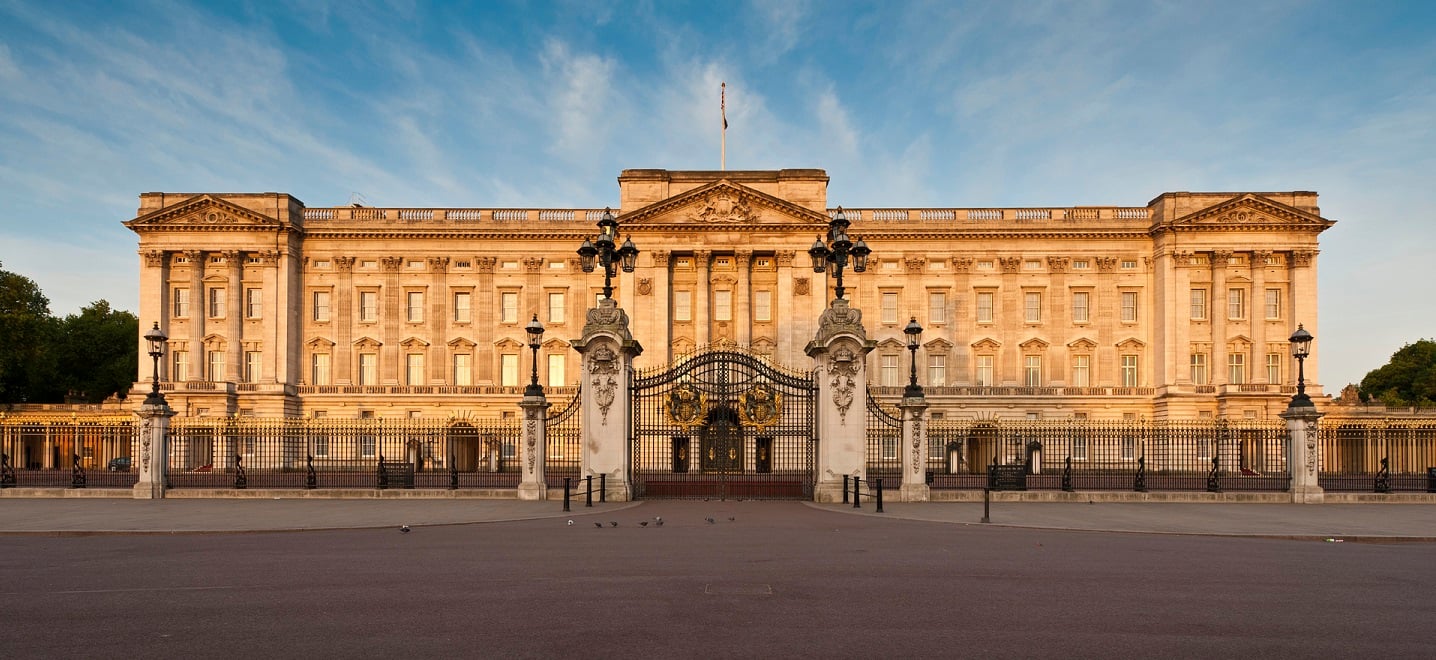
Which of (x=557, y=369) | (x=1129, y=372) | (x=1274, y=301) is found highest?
(x=1274, y=301)

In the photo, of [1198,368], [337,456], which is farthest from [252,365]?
[1198,368]

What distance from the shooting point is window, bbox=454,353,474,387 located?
2405 inches

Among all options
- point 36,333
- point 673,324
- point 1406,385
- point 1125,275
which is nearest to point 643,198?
point 673,324

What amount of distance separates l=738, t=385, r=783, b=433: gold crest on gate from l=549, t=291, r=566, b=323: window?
121ft

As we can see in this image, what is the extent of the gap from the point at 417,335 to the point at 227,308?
1118cm

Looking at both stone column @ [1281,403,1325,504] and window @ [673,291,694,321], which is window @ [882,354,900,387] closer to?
window @ [673,291,694,321]

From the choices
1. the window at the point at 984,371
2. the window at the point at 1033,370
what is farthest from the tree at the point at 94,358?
the window at the point at 1033,370

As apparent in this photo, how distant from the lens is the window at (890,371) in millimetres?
60691

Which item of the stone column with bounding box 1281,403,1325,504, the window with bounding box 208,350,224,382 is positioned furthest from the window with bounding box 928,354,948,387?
the window with bounding box 208,350,224,382

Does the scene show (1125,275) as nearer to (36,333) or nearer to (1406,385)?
(1406,385)

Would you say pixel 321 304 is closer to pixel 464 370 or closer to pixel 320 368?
pixel 320 368

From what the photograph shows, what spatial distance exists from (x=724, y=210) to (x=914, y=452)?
35918 millimetres

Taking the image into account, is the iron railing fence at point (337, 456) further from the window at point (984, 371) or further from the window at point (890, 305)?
the window at point (984, 371)

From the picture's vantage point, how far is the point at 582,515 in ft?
68.4
